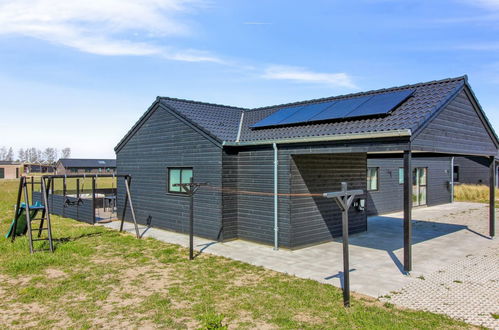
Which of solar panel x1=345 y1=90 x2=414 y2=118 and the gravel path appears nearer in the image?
the gravel path

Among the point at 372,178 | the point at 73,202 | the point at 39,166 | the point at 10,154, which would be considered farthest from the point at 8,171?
the point at 10,154

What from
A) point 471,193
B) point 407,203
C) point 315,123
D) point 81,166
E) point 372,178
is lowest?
point 471,193

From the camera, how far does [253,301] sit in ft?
18.1

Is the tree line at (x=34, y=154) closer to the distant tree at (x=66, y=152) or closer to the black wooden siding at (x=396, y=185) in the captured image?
the distant tree at (x=66, y=152)

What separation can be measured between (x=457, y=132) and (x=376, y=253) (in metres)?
3.54

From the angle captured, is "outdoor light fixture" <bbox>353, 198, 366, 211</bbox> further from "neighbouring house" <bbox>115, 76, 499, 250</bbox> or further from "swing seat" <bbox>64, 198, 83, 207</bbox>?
"swing seat" <bbox>64, 198, 83, 207</bbox>

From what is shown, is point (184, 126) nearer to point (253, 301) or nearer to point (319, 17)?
point (319, 17)

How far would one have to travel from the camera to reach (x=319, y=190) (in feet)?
Result: 32.0

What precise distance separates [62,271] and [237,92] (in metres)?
12.9

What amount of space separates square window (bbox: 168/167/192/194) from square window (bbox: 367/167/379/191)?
8.44 meters

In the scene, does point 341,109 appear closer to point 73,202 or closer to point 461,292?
point 461,292

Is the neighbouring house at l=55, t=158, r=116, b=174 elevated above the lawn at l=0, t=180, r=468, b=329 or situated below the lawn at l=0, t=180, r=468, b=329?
above

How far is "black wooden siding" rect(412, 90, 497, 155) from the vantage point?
7367mm

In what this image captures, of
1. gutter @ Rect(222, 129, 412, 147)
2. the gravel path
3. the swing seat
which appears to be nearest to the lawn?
the gravel path
